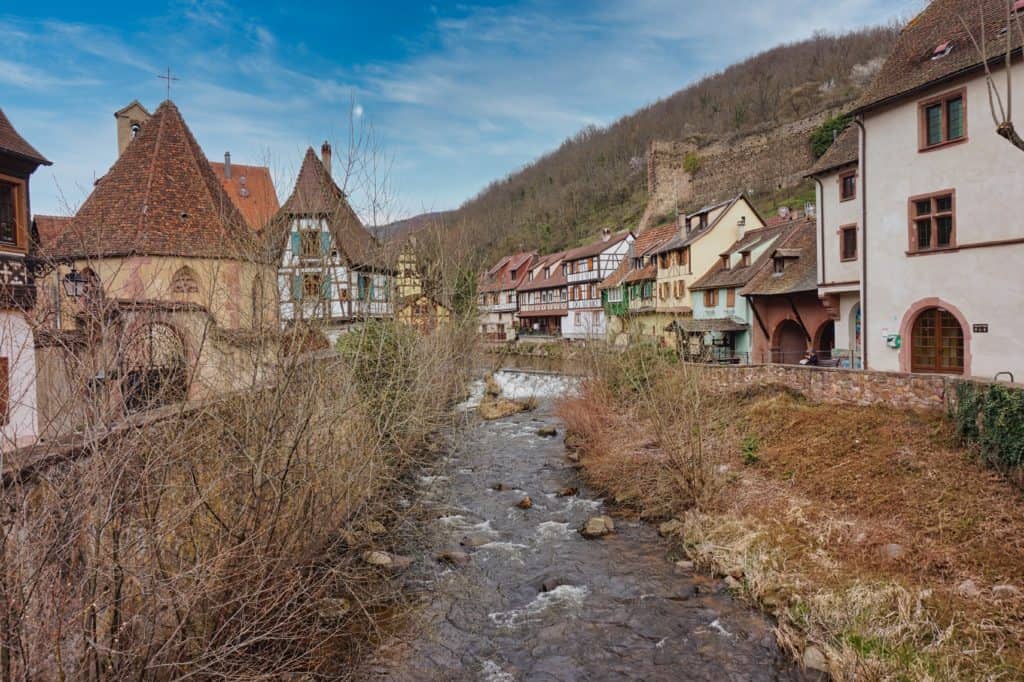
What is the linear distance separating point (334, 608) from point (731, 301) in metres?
27.3

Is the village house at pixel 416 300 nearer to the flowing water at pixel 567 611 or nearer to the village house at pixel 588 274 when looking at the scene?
the flowing water at pixel 567 611

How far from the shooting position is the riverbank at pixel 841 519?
7.22 m

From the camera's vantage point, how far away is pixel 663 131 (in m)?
104

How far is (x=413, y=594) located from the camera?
9273 millimetres

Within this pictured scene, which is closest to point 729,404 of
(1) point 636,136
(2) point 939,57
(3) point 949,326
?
(3) point 949,326

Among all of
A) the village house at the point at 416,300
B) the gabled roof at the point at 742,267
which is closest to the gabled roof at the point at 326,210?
the village house at the point at 416,300

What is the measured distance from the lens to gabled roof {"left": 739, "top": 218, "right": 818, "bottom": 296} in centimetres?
2373

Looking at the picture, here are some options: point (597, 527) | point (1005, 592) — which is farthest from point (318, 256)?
point (1005, 592)

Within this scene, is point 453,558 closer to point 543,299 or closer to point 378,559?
point 378,559

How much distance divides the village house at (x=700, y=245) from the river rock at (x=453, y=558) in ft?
83.8

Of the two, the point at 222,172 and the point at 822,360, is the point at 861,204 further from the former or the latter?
the point at 222,172

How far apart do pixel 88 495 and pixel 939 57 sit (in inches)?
751

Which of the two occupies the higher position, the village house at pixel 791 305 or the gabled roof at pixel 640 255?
the gabled roof at pixel 640 255

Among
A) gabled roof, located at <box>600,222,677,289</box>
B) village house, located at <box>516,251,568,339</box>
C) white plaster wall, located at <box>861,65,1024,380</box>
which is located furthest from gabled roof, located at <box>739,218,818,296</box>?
village house, located at <box>516,251,568,339</box>
